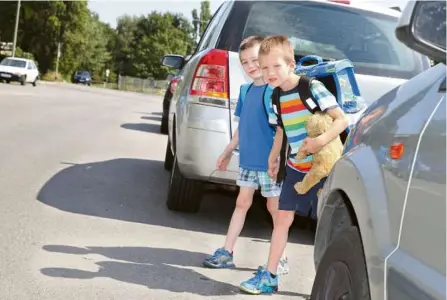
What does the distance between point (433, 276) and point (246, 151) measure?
9.60ft

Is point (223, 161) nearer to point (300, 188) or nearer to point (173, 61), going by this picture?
point (300, 188)

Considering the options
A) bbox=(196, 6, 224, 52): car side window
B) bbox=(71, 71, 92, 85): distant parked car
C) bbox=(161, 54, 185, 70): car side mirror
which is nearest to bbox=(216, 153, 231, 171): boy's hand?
bbox=(196, 6, 224, 52): car side window

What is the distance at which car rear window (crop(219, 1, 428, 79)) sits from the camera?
18.9ft

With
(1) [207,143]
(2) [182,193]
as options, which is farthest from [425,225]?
(2) [182,193]

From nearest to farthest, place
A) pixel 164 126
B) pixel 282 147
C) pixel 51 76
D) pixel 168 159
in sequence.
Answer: pixel 282 147 < pixel 168 159 < pixel 164 126 < pixel 51 76

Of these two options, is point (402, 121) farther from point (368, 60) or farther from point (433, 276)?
point (368, 60)

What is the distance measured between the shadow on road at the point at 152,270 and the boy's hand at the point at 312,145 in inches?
38.1

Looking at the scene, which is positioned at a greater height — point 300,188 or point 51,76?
point 300,188

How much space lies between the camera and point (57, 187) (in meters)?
7.51

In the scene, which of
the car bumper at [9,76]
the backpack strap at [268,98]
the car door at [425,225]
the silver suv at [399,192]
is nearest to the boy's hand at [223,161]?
the backpack strap at [268,98]

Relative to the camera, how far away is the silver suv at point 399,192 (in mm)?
2096

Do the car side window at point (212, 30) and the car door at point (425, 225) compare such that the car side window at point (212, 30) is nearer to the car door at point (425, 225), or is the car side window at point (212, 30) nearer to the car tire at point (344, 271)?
the car tire at point (344, 271)

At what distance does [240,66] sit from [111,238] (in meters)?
1.58

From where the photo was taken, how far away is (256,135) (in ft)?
16.0
